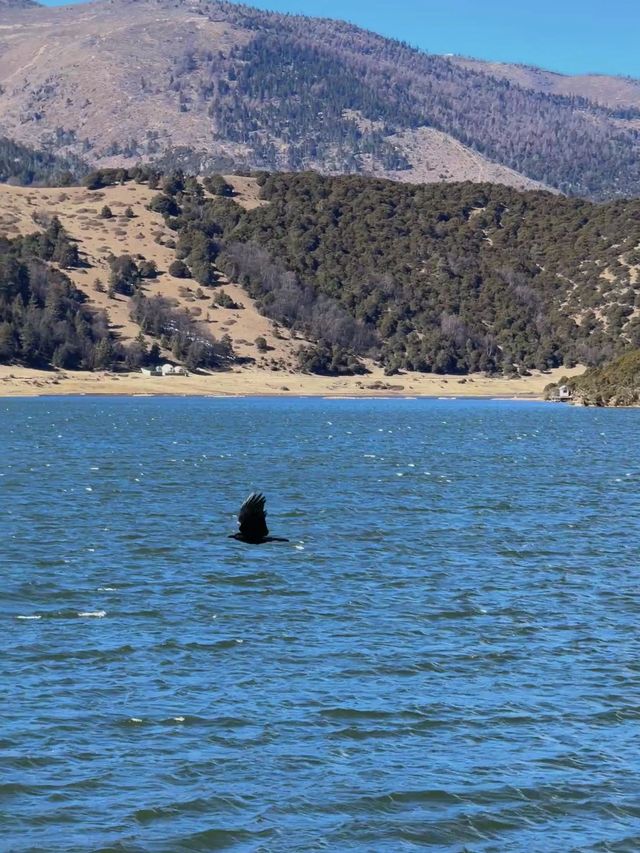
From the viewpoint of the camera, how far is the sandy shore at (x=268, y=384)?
109 meters

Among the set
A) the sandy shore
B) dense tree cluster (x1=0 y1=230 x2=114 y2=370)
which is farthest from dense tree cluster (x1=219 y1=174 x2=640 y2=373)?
dense tree cluster (x1=0 y1=230 x2=114 y2=370)

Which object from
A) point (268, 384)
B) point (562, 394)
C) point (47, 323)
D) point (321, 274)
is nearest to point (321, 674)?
point (47, 323)

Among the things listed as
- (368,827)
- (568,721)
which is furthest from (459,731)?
(368,827)

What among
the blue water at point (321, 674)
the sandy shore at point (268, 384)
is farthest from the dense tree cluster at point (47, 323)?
the blue water at point (321, 674)

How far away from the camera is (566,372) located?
129 meters

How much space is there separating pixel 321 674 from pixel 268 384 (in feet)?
323

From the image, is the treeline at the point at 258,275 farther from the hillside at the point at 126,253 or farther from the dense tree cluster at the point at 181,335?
the dense tree cluster at the point at 181,335

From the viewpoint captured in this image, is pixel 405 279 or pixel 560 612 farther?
pixel 405 279

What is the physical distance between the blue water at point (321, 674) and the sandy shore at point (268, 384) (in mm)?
66223

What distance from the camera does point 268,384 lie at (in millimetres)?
118125

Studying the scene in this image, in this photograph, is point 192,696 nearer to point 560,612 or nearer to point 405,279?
point 560,612

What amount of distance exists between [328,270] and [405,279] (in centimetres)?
780

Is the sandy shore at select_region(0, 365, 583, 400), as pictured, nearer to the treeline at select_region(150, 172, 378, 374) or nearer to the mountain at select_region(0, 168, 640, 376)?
the mountain at select_region(0, 168, 640, 376)

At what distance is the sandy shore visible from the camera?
109 metres
